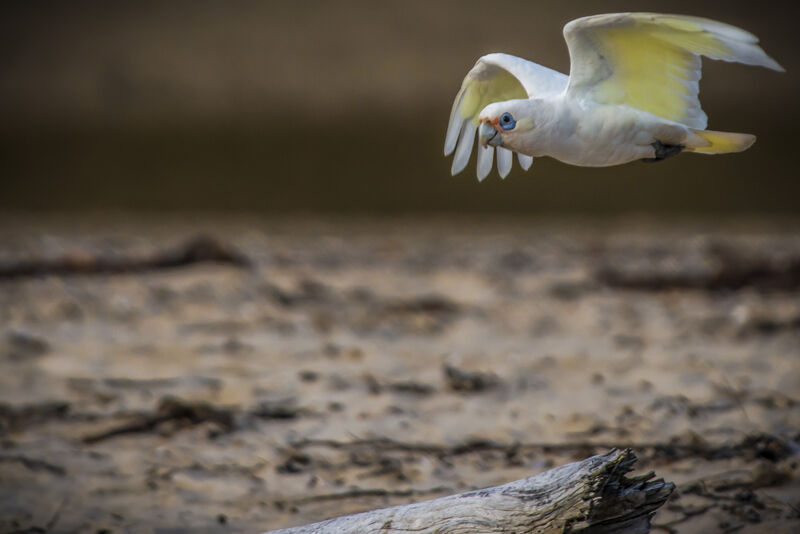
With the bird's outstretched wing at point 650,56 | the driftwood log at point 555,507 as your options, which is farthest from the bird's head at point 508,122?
the driftwood log at point 555,507

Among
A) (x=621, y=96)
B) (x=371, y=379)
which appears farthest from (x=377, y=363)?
(x=621, y=96)

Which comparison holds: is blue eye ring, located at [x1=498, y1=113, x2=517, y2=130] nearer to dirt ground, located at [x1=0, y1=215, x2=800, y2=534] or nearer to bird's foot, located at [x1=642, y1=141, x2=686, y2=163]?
bird's foot, located at [x1=642, y1=141, x2=686, y2=163]

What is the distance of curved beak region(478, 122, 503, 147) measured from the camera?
1305 mm

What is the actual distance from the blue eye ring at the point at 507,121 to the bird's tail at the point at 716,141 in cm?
29

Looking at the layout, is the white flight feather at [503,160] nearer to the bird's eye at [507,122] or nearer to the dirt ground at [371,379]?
the bird's eye at [507,122]

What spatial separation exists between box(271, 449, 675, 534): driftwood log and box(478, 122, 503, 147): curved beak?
1.89 ft

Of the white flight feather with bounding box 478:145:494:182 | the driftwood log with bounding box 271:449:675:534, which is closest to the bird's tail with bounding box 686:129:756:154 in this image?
the white flight feather with bounding box 478:145:494:182

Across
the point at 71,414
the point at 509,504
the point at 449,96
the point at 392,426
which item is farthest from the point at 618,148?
the point at 449,96

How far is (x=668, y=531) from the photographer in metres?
1.83

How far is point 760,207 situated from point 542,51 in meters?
2.50

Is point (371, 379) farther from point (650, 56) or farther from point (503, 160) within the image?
point (650, 56)

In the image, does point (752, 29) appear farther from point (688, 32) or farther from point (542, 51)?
point (688, 32)

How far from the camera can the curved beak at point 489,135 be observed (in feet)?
4.28

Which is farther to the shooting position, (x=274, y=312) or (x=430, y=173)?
(x=430, y=173)
